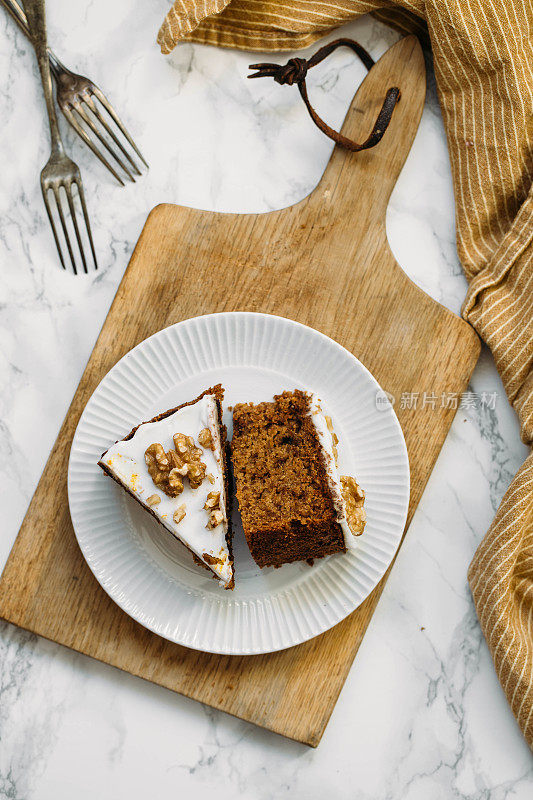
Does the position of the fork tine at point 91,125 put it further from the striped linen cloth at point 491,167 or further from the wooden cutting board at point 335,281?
Result: the striped linen cloth at point 491,167

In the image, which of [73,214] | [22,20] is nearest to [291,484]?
[73,214]

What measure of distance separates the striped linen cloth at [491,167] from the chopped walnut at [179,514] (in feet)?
4.52

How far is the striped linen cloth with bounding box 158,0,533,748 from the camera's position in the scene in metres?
3.29

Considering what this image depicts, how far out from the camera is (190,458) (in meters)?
3.05

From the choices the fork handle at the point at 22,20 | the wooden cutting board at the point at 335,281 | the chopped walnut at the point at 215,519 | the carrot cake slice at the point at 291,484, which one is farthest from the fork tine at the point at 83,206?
the chopped walnut at the point at 215,519

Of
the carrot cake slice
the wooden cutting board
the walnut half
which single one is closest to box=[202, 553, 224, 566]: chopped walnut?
the carrot cake slice

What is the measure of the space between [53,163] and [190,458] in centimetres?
158

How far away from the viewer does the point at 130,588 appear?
3.23m

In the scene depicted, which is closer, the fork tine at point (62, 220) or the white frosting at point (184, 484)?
the white frosting at point (184, 484)

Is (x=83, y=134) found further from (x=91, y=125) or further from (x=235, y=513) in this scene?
(x=235, y=513)

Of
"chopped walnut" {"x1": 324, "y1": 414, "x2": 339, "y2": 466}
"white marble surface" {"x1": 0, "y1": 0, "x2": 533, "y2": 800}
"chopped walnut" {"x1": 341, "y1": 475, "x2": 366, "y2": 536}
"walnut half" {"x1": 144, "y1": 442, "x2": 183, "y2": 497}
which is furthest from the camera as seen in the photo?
"white marble surface" {"x1": 0, "y1": 0, "x2": 533, "y2": 800}

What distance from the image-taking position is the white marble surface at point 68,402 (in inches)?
133

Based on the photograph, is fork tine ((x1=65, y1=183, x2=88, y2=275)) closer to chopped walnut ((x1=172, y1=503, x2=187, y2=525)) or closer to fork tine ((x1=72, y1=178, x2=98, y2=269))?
fork tine ((x1=72, y1=178, x2=98, y2=269))

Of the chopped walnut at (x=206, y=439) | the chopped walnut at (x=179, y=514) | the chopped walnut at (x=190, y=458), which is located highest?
the chopped walnut at (x=206, y=439)
